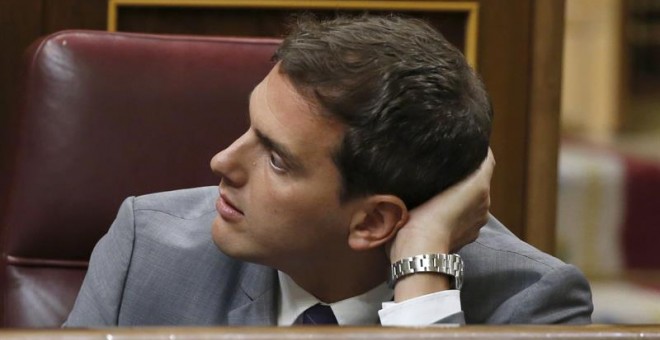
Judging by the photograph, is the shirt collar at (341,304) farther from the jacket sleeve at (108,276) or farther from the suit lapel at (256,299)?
the jacket sleeve at (108,276)

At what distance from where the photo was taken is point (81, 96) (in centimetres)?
143

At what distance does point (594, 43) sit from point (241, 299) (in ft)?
4.56

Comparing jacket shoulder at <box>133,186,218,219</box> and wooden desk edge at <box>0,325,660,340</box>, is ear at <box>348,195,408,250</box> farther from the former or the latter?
wooden desk edge at <box>0,325,660,340</box>

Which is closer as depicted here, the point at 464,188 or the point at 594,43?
the point at 464,188

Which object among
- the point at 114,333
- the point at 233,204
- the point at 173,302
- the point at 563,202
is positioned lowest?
the point at 563,202

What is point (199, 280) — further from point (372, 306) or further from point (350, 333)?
point (350, 333)

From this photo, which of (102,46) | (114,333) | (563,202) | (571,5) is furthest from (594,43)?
(114,333)

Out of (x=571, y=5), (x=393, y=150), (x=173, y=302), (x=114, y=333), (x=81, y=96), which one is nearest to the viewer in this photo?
(x=114, y=333)

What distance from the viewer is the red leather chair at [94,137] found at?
4.65ft

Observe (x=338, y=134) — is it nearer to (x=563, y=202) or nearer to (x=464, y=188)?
(x=464, y=188)

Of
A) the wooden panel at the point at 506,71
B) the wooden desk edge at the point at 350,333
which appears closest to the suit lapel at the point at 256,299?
the wooden desk edge at the point at 350,333

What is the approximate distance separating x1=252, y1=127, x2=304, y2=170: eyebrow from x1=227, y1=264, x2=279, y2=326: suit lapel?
0.58ft

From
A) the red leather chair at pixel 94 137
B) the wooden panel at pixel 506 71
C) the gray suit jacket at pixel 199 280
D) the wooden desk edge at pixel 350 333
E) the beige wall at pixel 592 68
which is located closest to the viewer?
the wooden desk edge at pixel 350 333

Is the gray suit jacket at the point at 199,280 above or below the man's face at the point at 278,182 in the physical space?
below
